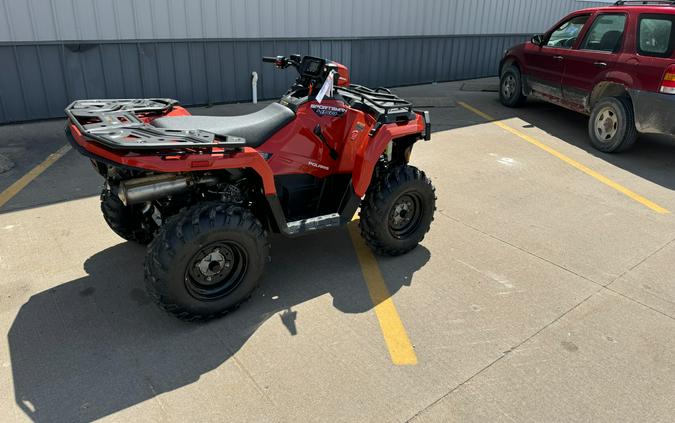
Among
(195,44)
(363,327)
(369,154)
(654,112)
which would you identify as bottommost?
(363,327)

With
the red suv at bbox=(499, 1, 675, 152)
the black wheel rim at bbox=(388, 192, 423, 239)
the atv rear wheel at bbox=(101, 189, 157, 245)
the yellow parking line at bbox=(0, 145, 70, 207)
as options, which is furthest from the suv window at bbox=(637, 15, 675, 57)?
the yellow parking line at bbox=(0, 145, 70, 207)

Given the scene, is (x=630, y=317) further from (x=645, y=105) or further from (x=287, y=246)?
(x=645, y=105)

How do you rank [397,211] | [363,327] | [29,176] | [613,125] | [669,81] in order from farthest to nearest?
1. [613,125]
2. [669,81]
3. [29,176]
4. [397,211]
5. [363,327]

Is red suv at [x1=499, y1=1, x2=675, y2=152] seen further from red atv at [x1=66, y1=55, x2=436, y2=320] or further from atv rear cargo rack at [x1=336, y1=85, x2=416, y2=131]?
atv rear cargo rack at [x1=336, y1=85, x2=416, y2=131]

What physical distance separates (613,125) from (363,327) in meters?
5.84

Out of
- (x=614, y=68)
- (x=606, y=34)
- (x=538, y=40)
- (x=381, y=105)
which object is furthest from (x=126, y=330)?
(x=538, y=40)

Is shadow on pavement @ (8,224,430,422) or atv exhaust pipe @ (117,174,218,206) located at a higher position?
atv exhaust pipe @ (117,174,218,206)

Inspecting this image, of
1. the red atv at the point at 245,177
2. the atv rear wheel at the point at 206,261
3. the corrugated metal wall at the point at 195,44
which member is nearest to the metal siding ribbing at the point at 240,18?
the corrugated metal wall at the point at 195,44

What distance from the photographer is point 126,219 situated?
3.90 m

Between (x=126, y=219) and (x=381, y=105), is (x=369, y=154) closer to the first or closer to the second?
(x=381, y=105)

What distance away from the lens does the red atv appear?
114 inches

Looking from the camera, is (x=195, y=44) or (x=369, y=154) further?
(x=195, y=44)

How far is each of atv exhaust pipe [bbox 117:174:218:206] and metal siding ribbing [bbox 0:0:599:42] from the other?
577 centimetres

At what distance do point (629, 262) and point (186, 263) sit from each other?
12.1 feet
